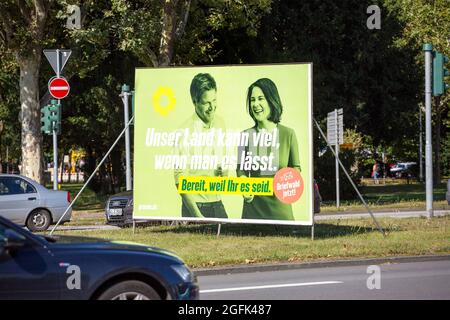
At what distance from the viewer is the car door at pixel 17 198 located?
20125mm

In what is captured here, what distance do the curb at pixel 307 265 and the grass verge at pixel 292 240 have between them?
293 millimetres

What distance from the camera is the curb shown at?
40.8 ft

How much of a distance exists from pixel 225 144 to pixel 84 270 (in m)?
10.2

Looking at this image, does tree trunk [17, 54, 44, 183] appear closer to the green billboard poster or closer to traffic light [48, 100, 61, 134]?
traffic light [48, 100, 61, 134]

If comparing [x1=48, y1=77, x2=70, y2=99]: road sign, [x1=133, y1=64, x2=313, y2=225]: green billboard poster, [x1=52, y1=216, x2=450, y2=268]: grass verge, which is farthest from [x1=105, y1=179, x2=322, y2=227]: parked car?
[x1=133, y1=64, x2=313, y2=225]: green billboard poster

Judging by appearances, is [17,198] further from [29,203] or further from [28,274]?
[28,274]

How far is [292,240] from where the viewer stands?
15703 millimetres

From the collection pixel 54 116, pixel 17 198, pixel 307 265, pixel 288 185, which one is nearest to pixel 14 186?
pixel 17 198

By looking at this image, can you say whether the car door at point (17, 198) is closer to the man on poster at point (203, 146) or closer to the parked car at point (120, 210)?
the parked car at point (120, 210)

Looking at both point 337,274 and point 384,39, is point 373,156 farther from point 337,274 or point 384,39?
point 337,274

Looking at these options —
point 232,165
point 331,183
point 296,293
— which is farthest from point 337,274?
point 331,183

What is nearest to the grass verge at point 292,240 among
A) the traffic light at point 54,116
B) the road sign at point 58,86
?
the traffic light at point 54,116

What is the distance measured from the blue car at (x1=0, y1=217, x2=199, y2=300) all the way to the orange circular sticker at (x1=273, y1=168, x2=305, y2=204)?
920 cm
